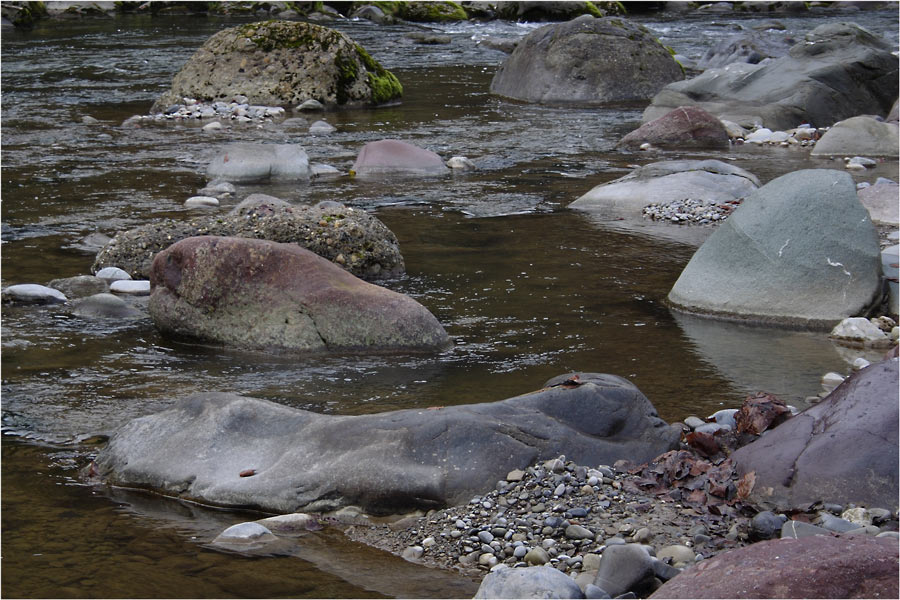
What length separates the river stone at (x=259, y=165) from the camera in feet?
33.4

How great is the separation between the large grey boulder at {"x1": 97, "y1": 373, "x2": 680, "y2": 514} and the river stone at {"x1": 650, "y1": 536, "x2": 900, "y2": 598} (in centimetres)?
119

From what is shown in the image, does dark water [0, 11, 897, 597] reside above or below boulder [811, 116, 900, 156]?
below

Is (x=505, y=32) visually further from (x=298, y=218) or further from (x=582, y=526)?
(x=582, y=526)

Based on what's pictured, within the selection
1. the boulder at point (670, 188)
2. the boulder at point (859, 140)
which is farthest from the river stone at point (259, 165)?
the boulder at point (859, 140)

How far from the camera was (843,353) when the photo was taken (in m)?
5.71

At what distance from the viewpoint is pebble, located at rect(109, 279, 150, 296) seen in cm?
679

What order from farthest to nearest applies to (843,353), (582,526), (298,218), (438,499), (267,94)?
(267,94), (298,218), (843,353), (438,499), (582,526)

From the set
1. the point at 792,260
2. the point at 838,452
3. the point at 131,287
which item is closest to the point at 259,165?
the point at 131,287

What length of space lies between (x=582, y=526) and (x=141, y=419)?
195 centimetres

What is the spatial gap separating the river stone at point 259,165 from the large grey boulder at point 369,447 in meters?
5.94

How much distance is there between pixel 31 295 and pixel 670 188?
17.3ft

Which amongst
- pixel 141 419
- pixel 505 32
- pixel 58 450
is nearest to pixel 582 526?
pixel 141 419

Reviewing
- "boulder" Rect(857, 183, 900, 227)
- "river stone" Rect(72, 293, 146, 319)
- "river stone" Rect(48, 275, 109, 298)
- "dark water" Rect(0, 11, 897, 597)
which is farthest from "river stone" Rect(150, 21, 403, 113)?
"river stone" Rect(72, 293, 146, 319)

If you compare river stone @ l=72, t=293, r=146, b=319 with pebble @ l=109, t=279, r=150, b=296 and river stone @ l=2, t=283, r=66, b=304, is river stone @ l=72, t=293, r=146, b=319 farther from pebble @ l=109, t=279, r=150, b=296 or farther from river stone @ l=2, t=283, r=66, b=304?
pebble @ l=109, t=279, r=150, b=296
